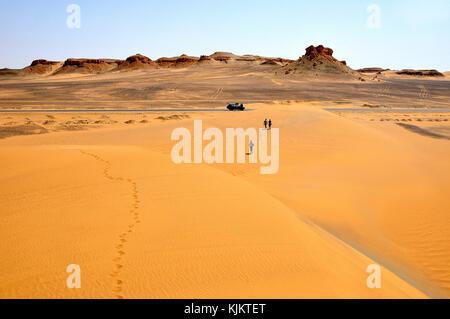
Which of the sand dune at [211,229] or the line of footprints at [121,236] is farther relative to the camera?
the sand dune at [211,229]

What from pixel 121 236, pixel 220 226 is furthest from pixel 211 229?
pixel 121 236

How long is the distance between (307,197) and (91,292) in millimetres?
7867

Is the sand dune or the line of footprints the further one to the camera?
the sand dune

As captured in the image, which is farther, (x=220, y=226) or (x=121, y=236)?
(x=220, y=226)

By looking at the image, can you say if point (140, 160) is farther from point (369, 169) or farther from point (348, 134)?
point (348, 134)

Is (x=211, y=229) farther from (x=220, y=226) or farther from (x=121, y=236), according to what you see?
(x=121, y=236)

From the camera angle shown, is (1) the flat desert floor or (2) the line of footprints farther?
(1) the flat desert floor

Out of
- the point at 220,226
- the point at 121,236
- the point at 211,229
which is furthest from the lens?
the point at 220,226

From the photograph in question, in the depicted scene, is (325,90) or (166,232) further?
(325,90)

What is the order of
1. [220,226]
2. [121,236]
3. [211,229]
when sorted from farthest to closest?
[220,226], [211,229], [121,236]

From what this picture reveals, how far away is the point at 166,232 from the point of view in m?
5.82
